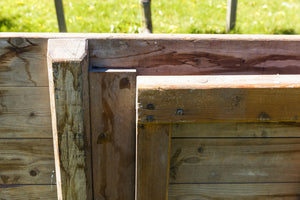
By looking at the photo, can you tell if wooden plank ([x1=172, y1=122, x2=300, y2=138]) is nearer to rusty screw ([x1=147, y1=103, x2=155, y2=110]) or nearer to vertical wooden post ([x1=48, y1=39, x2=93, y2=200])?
rusty screw ([x1=147, y1=103, x2=155, y2=110])

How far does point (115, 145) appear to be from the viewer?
1.46 metres

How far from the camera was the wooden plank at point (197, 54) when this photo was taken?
1.36 meters

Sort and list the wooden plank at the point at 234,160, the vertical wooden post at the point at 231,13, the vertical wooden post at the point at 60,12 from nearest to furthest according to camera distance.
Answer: the wooden plank at the point at 234,160, the vertical wooden post at the point at 60,12, the vertical wooden post at the point at 231,13

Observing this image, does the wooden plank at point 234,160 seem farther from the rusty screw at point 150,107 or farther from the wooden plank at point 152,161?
the rusty screw at point 150,107

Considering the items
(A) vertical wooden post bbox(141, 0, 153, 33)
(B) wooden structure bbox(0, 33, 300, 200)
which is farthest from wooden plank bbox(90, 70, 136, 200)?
(A) vertical wooden post bbox(141, 0, 153, 33)

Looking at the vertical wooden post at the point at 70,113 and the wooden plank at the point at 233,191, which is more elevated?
the vertical wooden post at the point at 70,113

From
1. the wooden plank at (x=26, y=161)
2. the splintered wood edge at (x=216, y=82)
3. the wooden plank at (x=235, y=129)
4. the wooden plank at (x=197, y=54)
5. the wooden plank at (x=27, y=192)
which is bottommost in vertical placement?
the wooden plank at (x=27, y=192)

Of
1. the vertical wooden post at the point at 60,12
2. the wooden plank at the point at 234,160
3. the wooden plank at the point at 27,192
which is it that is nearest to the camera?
the wooden plank at the point at 234,160

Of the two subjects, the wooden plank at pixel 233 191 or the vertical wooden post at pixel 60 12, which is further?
the vertical wooden post at pixel 60 12

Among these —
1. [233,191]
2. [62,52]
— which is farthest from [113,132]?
[233,191]

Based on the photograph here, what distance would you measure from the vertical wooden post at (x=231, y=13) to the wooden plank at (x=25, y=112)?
8.57 feet

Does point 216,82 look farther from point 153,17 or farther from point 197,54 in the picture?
point 153,17

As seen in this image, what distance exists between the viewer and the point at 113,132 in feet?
4.70

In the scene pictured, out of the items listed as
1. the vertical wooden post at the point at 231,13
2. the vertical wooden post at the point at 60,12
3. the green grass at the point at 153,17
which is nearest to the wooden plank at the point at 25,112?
the vertical wooden post at the point at 60,12
